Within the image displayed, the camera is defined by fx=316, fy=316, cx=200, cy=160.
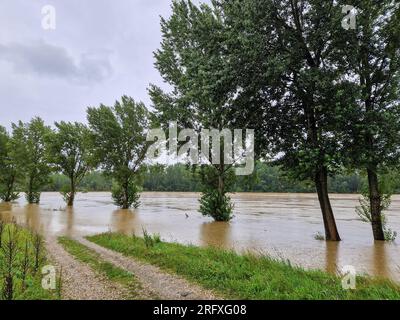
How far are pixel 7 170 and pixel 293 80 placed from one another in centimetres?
5042

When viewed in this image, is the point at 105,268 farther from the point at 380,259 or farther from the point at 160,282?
the point at 380,259

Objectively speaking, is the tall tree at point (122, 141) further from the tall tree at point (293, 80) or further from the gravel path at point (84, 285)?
the gravel path at point (84, 285)

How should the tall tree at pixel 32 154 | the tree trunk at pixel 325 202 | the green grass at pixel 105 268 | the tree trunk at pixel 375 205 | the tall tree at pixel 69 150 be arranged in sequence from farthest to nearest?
the tall tree at pixel 32 154
the tall tree at pixel 69 150
the tree trunk at pixel 375 205
the tree trunk at pixel 325 202
the green grass at pixel 105 268

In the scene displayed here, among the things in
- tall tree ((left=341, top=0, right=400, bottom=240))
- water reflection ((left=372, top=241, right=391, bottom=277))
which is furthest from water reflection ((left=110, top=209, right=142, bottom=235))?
tall tree ((left=341, top=0, right=400, bottom=240))

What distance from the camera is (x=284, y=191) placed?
112 m

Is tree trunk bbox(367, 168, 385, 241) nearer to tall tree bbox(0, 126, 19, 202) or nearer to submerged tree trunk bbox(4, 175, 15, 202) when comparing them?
tall tree bbox(0, 126, 19, 202)

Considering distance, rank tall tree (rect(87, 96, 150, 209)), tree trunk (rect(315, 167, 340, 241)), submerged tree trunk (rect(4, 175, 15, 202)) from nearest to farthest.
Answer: tree trunk (rect(315, 167, 340, 241))
tall tree (rect(87, 96, 150, 209))
submerged tree trunk (rect(4, 175, 15, 202))

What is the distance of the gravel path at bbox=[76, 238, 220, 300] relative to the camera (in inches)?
311

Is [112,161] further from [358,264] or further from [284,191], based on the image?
[284,191]

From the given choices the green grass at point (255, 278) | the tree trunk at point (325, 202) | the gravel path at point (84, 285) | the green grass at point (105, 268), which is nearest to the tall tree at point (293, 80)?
the tree trunk at point (325, 202)

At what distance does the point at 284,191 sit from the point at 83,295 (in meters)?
110

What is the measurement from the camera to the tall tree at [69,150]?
44.2 metres

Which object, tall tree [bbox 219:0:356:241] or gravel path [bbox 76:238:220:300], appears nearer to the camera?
gravel path [bbox 76:238:220:300]

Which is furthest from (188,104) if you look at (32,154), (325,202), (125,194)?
(32,154)
